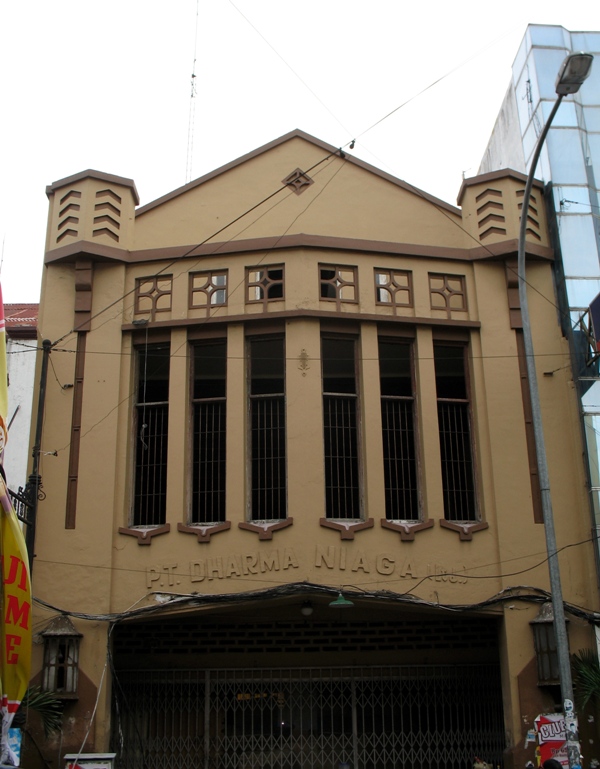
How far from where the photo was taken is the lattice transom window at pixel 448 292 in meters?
16.3

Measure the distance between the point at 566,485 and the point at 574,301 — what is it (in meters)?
3.27

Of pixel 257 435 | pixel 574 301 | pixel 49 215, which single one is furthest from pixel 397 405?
pixel 49 215

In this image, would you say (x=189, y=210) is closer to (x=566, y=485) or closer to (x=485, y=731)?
(x=566, y=485)

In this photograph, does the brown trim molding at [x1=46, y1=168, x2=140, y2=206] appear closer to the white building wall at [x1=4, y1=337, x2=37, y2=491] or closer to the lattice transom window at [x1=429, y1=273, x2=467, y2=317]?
the white building wall at [x1=4, y1=337, x2=37, y2=491]

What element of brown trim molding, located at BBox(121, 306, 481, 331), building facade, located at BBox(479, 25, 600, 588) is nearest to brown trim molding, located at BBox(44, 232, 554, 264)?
building facade, located at BBox(479, 25, 600, 588)

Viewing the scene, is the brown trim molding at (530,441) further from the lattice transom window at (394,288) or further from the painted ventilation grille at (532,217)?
the lattice transom window at (394,288)

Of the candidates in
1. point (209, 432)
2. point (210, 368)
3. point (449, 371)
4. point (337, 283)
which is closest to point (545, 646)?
point (449, 371)

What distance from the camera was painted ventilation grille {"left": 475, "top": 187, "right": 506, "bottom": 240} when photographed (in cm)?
1642

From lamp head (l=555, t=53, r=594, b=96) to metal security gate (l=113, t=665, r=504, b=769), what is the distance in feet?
31.1

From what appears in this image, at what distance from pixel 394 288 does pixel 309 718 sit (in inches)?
294

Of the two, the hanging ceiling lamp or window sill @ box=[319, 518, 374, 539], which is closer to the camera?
the hanging ceiling lamp

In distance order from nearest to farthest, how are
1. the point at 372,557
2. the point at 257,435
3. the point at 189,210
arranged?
the point at 372,557 → the point at 257,435 → the point at 189,210

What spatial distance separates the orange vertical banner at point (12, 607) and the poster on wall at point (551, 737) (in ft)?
24.8

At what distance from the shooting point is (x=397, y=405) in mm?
15859
